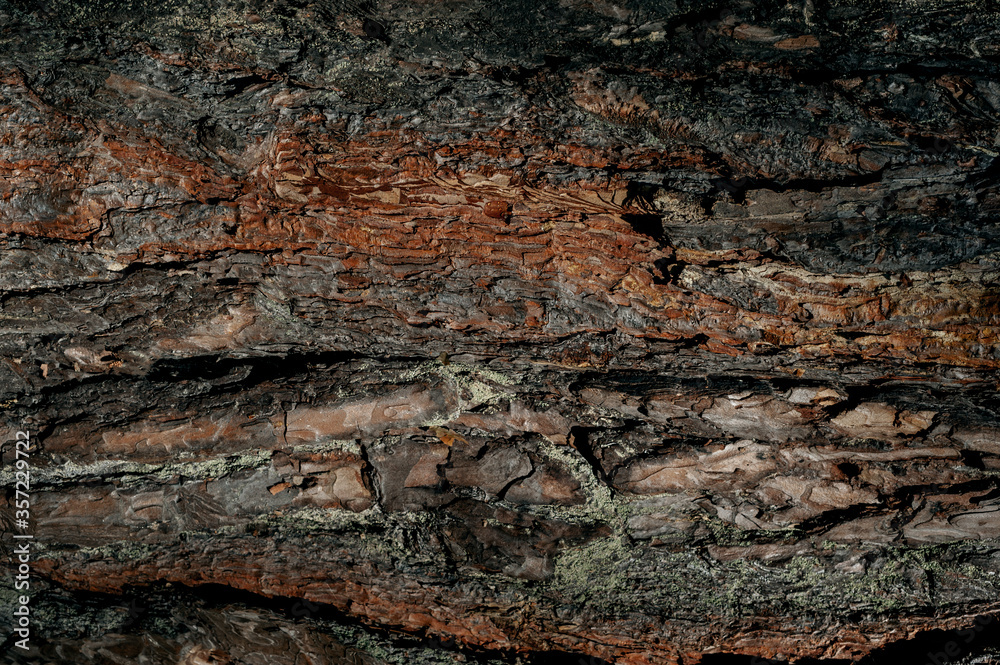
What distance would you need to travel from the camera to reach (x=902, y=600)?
4336mm

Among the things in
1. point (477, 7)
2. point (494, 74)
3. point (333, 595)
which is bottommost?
point (333, 595)

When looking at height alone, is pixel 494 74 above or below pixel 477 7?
below

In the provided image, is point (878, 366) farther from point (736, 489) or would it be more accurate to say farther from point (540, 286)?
point (540, 286)

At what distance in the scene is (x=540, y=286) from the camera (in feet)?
13.8


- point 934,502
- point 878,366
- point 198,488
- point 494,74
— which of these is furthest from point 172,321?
point 934,502

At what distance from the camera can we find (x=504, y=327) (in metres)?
4.33

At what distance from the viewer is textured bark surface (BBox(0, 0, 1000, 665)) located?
3.72 m

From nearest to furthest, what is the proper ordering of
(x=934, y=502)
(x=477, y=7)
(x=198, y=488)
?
(x=477, y=7) → (x=934, y=502) → (x=198, y=488)

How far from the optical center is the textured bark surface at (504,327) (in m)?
3.72

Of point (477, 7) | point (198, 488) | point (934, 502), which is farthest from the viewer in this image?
point (198, 488)

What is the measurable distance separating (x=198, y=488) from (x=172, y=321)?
1.17 m

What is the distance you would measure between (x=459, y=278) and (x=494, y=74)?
1.27 metres

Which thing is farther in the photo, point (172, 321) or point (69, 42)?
point (172, 321)

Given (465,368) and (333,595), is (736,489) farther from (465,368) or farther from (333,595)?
(333,595)
